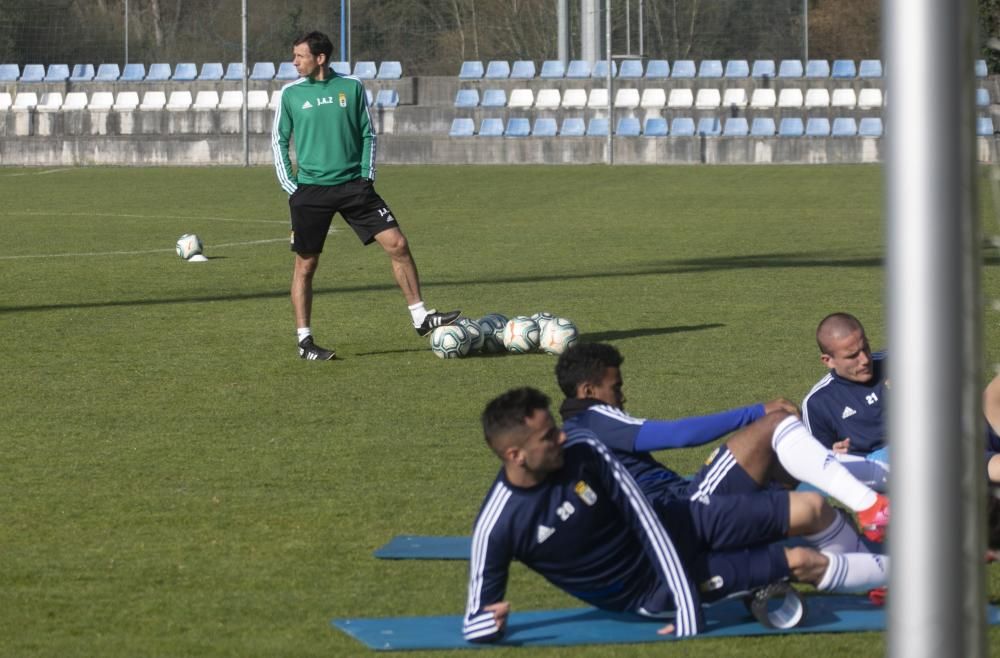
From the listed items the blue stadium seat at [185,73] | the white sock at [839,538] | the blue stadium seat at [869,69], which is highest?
the blue stadium seat at [185,73]

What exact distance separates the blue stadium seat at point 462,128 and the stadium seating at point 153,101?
7111 millimetres

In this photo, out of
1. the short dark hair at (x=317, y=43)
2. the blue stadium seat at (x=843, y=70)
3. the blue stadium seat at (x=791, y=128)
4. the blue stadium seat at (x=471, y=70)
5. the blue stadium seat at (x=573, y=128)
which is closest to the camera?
the short dark hair at (x=317, y=43)

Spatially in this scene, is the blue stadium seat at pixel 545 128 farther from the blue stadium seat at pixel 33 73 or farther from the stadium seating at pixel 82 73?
the blue stadium seat at pixel 33 73

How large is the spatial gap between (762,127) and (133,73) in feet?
Result: 50.4

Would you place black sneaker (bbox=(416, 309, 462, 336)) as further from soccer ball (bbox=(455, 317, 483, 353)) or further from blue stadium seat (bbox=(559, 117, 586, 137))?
blue stadium seat (bbox=(559, 117, 586, 137))

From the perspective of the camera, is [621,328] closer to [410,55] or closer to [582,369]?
[582,369]

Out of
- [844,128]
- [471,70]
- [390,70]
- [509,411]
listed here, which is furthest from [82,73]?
[509,411]

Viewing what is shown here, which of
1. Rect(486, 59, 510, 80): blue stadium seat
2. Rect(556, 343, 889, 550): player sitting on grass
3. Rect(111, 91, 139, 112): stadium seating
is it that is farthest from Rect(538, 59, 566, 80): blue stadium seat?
Rect(556, 343, 889, 550): player sitting on grass

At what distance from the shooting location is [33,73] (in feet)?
131

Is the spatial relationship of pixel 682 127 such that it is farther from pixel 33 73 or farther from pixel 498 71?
pixel 33 73

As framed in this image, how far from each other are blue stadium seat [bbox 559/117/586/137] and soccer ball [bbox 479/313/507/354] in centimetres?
2479

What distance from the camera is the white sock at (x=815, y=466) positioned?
487 cm

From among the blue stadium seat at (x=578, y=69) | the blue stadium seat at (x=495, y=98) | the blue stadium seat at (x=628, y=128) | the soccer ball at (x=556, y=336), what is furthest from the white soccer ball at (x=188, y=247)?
the blue stadium seat at (x=578, y=69)

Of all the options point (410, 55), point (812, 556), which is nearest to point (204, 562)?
point (812, 556)
